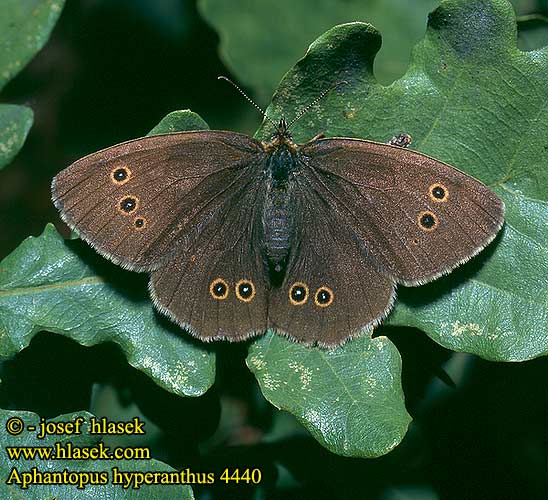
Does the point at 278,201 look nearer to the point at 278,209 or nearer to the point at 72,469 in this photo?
→ the point at 278,209

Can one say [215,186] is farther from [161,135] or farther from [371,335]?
[371,335]

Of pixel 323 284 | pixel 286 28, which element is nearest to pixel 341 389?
pixel 323 284

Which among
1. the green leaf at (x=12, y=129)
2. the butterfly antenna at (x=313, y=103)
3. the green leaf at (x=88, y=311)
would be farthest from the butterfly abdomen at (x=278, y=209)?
the green leaf at (x=12, y=129)

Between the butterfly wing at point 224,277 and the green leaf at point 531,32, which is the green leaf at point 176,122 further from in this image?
the green leaf at point 531,32

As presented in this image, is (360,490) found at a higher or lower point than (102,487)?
lower

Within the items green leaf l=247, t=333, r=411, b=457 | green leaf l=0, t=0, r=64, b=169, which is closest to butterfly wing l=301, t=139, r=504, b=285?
green leaf l=247, t=333, r=411, b=457

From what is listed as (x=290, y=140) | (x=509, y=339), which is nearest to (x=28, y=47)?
(x=290, y=140)
